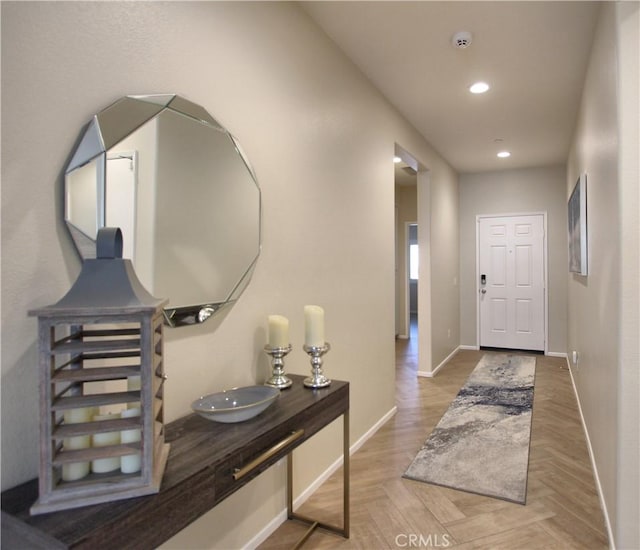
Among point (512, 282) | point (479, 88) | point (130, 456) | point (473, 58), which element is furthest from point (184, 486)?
point (512, 282)

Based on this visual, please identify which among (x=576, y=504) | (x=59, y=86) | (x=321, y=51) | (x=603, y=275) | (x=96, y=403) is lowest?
(x=576, y=504)

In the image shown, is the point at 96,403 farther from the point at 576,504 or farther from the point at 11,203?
the point at 576,504

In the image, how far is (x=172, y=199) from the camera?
157 centimetres

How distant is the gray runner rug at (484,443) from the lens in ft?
8.44

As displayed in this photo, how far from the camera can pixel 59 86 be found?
3.90ft

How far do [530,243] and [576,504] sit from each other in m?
4.65

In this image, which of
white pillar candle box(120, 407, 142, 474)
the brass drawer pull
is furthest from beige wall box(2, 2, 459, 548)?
the brass drawer pull

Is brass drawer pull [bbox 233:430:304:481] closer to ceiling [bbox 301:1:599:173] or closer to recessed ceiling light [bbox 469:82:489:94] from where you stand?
ceiling [bbox 301:1:599:173]

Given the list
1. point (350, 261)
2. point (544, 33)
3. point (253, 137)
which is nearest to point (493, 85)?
point (544, 33)

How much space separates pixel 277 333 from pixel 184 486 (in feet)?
2.95

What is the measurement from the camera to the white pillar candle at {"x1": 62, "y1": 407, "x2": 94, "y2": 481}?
993 mm

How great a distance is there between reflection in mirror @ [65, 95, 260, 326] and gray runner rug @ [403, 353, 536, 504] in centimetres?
186

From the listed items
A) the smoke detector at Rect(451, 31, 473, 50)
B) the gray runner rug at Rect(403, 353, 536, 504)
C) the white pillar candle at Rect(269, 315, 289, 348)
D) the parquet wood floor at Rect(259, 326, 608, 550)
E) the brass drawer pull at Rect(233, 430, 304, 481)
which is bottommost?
the parquet wood floor at Rect(259, 326, 608, 550)

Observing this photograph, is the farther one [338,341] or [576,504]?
[338,341]
